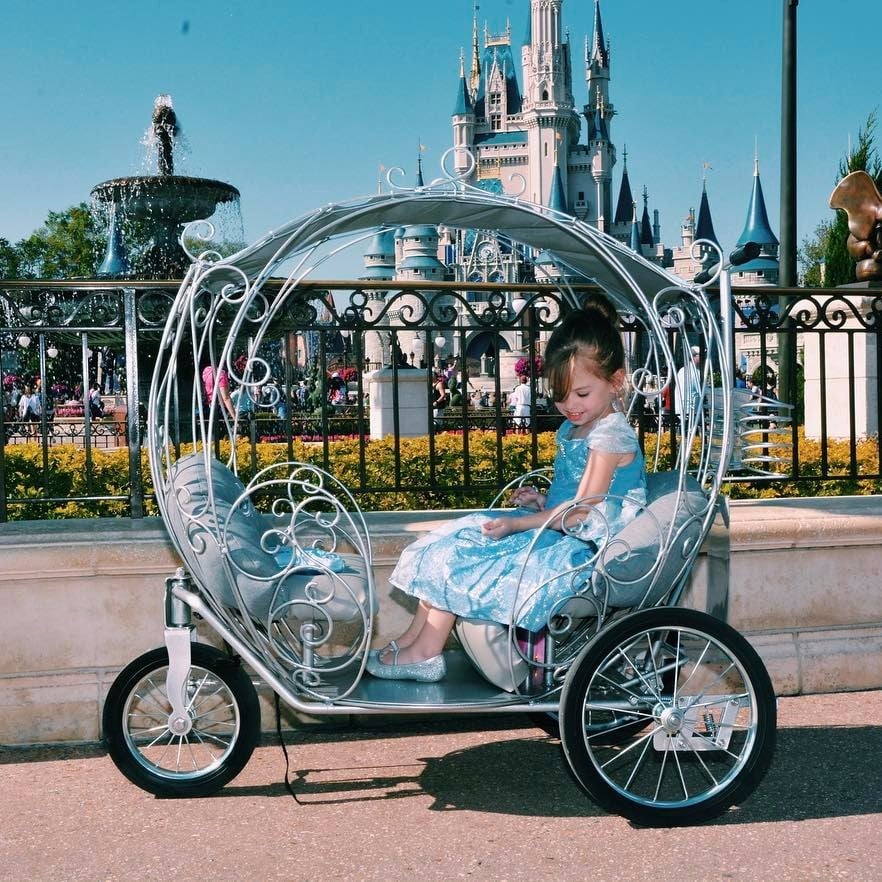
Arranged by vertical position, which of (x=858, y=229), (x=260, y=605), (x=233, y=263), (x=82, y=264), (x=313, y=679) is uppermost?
(x=82, y=264)

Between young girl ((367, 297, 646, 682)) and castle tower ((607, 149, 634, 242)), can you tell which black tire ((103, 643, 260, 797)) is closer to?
young girl ((367, 297, 646, 682))

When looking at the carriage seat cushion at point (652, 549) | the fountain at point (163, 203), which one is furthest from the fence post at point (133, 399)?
the fountain at point (163, 203)

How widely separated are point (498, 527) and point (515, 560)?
12cm

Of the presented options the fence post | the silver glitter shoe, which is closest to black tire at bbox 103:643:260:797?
the silver glitter shoe

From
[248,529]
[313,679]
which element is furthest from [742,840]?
[248,529]

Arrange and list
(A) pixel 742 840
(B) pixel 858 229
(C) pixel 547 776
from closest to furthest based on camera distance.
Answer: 1. (A) pixel 742 840
2. (C) pixel 547 776
3. (B) pixel 858 229

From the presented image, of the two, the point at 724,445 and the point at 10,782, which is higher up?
the point at 724,445

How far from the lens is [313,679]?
3682 mm

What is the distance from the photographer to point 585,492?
3.71 meters

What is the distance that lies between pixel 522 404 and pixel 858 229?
32.7 feet

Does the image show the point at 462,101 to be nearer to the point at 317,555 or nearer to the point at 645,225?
Result: the point at 645,225

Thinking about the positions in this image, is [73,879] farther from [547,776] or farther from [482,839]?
[547,776]

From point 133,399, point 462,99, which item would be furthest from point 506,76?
point 133,399

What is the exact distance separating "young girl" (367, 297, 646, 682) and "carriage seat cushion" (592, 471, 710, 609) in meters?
0.07
